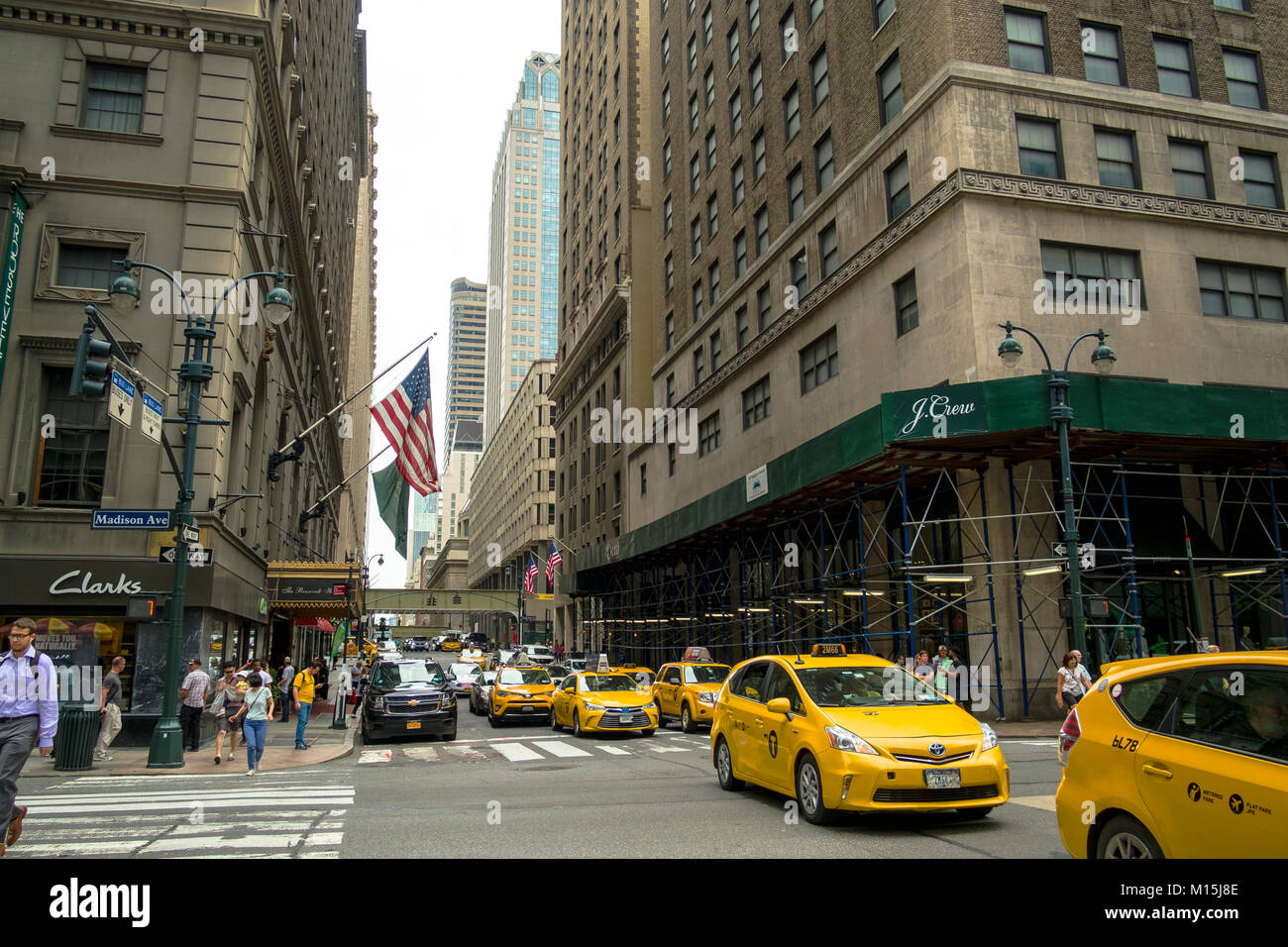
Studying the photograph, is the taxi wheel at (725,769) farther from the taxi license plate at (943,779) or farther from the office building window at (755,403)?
the office building window at (755,403)

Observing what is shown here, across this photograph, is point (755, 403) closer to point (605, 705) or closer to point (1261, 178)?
point (1261, 178)

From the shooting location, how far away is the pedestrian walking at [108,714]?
17.1 meters

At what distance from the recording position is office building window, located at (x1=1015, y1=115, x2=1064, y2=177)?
81.4 feet

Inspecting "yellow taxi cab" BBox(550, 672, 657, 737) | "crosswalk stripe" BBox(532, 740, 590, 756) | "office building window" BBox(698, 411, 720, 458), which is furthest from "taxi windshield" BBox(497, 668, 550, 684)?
"office building window" BBox(698, 411, 720, 458)

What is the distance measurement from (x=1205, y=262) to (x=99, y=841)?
28102mm

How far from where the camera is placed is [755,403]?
36.9 m

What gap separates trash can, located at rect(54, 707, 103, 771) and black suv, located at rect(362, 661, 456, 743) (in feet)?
20.9

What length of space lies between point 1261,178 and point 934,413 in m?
15.4

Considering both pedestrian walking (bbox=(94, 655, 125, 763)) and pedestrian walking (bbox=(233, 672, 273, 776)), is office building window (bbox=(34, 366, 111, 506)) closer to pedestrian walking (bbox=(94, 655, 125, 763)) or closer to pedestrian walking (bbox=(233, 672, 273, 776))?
pedestrian walking (bbox=(94, 655, 125, 763))

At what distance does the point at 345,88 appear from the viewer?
208ft

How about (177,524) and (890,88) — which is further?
(890,88)

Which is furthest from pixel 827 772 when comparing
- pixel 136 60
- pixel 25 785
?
pixel 136 60

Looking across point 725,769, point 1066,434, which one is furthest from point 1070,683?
point 725,769

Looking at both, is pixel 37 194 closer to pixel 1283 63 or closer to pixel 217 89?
pixel 217 89
